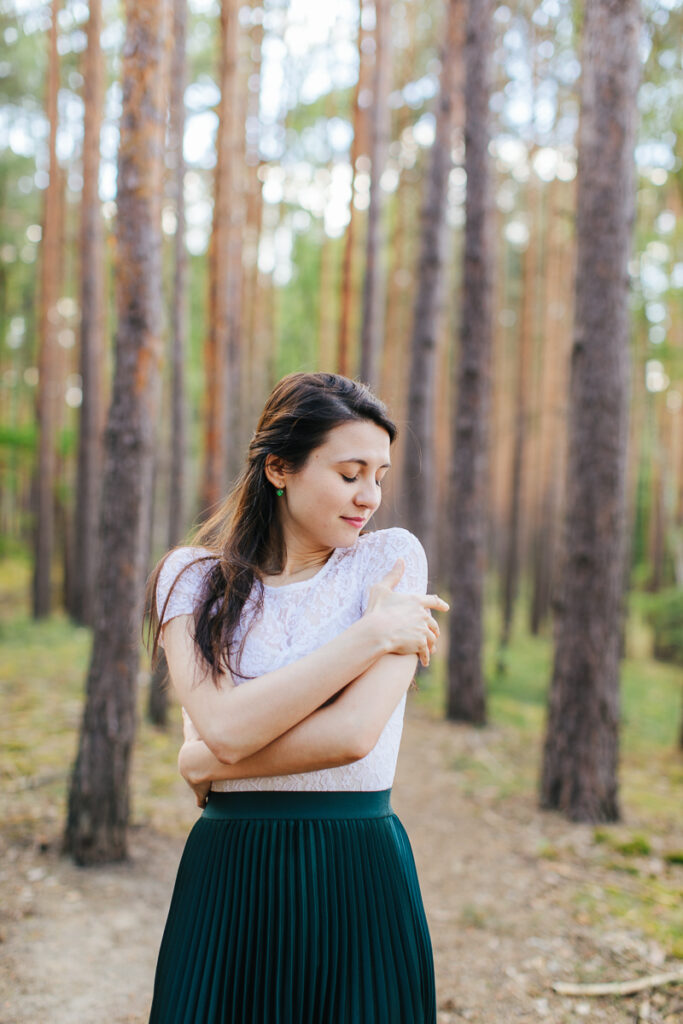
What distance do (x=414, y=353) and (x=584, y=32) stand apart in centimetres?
491

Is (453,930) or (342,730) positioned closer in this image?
(342,730)

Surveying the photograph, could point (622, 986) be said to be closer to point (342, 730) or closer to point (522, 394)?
point (342, 730)

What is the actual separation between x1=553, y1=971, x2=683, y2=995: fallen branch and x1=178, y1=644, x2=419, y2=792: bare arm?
115 inches

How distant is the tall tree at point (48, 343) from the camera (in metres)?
13.0

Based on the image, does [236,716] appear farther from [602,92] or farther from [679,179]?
[679,179]

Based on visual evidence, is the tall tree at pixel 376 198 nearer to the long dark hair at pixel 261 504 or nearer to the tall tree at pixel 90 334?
the tall tree at pixel 90 334

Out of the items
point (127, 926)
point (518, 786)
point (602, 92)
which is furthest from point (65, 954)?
point (602, 92)

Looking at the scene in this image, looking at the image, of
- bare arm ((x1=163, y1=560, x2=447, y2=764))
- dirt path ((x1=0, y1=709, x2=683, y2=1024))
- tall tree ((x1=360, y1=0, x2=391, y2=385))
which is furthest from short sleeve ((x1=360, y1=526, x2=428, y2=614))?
tall tree ((x1=360, y1=0, x2=391, y2=385))

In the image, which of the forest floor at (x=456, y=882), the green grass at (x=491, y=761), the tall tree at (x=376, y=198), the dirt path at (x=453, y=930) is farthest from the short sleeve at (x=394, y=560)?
the tall tree at (x=376, y=198)

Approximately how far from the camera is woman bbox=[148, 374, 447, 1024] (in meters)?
1.67

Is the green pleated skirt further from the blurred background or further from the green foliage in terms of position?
the green foliage

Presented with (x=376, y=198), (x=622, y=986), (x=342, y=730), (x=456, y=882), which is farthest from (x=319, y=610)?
(x=376, y=198)

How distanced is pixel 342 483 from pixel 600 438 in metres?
4.54

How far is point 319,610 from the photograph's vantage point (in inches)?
74.1
